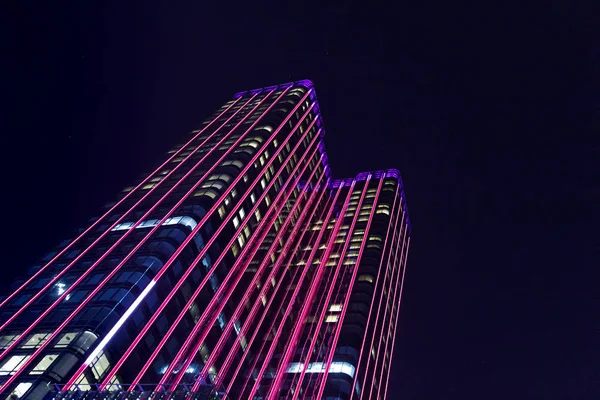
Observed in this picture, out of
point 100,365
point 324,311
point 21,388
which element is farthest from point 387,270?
point 21,388

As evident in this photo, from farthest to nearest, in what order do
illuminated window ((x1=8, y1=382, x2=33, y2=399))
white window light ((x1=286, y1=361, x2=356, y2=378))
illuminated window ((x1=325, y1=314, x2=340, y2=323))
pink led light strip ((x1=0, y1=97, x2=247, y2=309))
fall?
illuminated window ((x1=325, y1=314, x2=340, y2=323)), white window light ((x1=286, y1=361, x2=356, y2=378)), pink led light strip ((x1=0, y1=97, x2=247, y2=309)), illuminated window ((x1=8, y1=382, x2=33, y2=399))

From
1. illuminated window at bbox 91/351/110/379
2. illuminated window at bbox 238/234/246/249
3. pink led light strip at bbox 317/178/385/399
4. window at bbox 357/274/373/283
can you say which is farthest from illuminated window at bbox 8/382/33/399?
window at bbox 357/274/373/283

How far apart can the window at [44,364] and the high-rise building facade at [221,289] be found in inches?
3.0

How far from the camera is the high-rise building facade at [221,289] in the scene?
3206 centimetres

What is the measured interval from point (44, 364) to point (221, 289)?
17337 millimetres

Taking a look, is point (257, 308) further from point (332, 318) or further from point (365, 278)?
point (365, 278)

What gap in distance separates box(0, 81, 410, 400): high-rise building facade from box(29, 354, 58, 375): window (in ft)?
0.25

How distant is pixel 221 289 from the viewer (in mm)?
45156

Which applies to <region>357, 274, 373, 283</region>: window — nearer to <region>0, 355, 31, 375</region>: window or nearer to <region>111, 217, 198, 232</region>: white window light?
<region>111, 217, 198, 232</region>: white window light

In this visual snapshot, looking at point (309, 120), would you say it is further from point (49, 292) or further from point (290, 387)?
point (49, 292)

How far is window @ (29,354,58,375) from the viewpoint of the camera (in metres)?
29.4

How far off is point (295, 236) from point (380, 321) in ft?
50.7

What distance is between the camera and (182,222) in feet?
146

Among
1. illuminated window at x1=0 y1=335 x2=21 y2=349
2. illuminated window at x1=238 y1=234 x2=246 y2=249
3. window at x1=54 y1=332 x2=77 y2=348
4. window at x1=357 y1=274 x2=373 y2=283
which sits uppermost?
window at x1=357 y1=274 x2=373 y2=283
